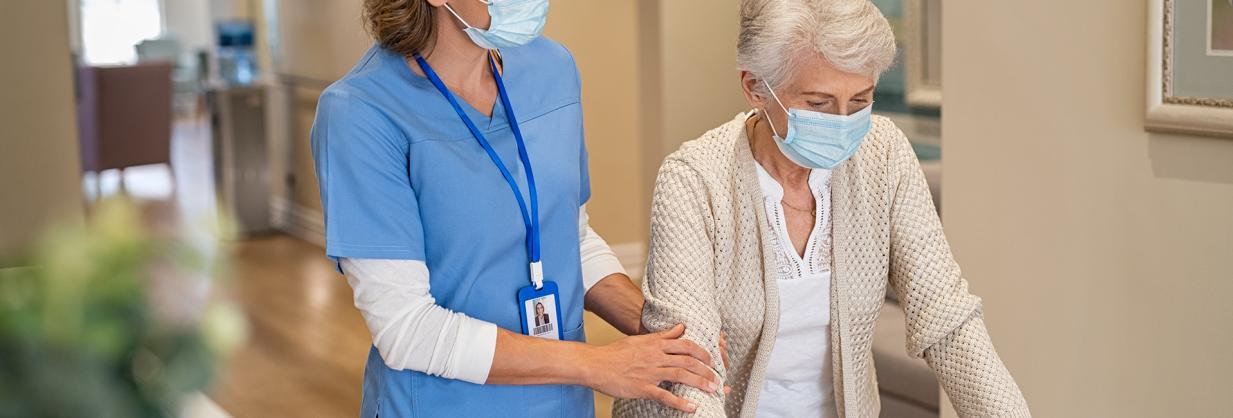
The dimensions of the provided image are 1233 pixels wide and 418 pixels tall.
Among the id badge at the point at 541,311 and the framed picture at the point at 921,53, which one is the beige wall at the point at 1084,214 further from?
the framed picture at the point at 921,53

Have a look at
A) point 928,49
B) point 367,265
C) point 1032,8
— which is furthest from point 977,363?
point 928,49

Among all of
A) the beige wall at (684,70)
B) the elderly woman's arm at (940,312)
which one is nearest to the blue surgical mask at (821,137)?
the elderly woman's arm at (940,312)

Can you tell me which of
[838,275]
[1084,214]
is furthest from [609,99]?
[838,275]

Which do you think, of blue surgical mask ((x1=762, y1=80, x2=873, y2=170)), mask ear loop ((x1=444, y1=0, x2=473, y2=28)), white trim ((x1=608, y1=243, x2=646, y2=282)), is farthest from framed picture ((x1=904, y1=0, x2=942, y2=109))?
mask ear loop ((x1=444, y1=0, x2=473, y2=28))

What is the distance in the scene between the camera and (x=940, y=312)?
5.64 ft

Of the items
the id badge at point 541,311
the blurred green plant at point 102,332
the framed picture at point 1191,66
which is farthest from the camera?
the framed picture at point 1191,66

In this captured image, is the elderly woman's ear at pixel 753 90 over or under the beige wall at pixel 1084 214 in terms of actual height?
over

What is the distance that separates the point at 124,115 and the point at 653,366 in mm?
9588

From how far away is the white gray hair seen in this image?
1.62 m

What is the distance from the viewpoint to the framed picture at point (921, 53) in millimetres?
5172

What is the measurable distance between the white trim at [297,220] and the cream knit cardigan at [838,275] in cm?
635

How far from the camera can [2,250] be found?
595mm

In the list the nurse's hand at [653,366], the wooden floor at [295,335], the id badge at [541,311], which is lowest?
the wooden floor at [295,335]

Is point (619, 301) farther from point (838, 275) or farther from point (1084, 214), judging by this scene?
point (1084, 214)
